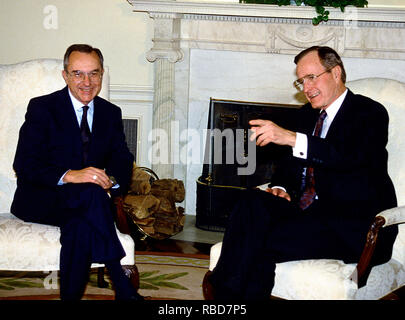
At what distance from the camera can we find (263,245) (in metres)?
2.27

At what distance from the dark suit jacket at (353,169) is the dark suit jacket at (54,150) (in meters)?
0.97

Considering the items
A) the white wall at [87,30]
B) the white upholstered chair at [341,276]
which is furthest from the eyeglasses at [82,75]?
the white wall at [87,30]

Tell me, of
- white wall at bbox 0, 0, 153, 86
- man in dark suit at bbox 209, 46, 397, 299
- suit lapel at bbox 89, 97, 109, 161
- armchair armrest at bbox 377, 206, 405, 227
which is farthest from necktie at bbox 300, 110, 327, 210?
white wall at bbox 0, 0, 153, 86

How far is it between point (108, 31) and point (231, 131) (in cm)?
130

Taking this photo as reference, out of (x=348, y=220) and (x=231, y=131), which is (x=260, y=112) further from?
(x=348, y=220)

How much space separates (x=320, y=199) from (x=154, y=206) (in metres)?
1.87

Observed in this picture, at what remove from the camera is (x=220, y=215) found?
14.5 ft

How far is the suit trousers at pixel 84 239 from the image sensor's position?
7.72ft

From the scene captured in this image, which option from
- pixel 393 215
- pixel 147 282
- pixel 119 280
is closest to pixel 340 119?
pixel 393 215

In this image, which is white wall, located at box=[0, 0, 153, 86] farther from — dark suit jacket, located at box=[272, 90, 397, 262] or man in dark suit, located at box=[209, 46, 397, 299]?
dark suit jacket, located at box=[272, 90, 397, 262]

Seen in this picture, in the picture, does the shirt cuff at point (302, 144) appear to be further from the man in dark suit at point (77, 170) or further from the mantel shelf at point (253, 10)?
the mantel shelf at point (253, 10)
